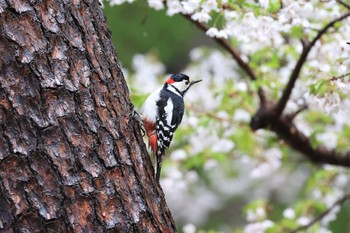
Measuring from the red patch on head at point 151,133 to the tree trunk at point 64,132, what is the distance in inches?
55.7

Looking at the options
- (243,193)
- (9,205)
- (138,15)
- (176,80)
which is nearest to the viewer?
(9,205)

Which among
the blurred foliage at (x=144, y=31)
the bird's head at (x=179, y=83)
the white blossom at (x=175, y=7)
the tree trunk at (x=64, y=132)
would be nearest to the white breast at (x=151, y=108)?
the bird's head at (x=179, y=83)

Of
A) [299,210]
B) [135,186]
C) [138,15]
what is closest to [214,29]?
[135,186]

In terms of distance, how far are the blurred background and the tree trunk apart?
1718 mm

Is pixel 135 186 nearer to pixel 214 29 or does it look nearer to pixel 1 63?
pixel 1 63

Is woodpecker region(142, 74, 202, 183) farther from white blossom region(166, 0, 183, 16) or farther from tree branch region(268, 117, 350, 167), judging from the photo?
tree branch region(268, 117, 350, 167)

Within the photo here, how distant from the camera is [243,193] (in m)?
9.05

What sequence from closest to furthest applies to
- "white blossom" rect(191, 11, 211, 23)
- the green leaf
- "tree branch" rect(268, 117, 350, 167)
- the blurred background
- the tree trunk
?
the tree trunk
"white blossom" rect(191, 11, 211, 23)
the green leaf
"tree branch" rect(268, 117, 350, 167)
the blurred background

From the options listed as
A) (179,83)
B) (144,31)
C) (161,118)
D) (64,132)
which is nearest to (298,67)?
(179,83)

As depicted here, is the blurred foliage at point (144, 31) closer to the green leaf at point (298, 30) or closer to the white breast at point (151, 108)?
the white breast at point (151, 108)

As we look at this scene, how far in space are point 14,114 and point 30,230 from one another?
43 cm

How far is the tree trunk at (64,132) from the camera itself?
263cm

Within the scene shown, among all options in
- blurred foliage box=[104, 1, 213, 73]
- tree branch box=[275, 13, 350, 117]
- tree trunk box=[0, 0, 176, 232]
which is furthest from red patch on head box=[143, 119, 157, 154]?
blurred foliage box=[104, 1, 213, 73]

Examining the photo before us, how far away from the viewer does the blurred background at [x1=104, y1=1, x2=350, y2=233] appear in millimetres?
5621
